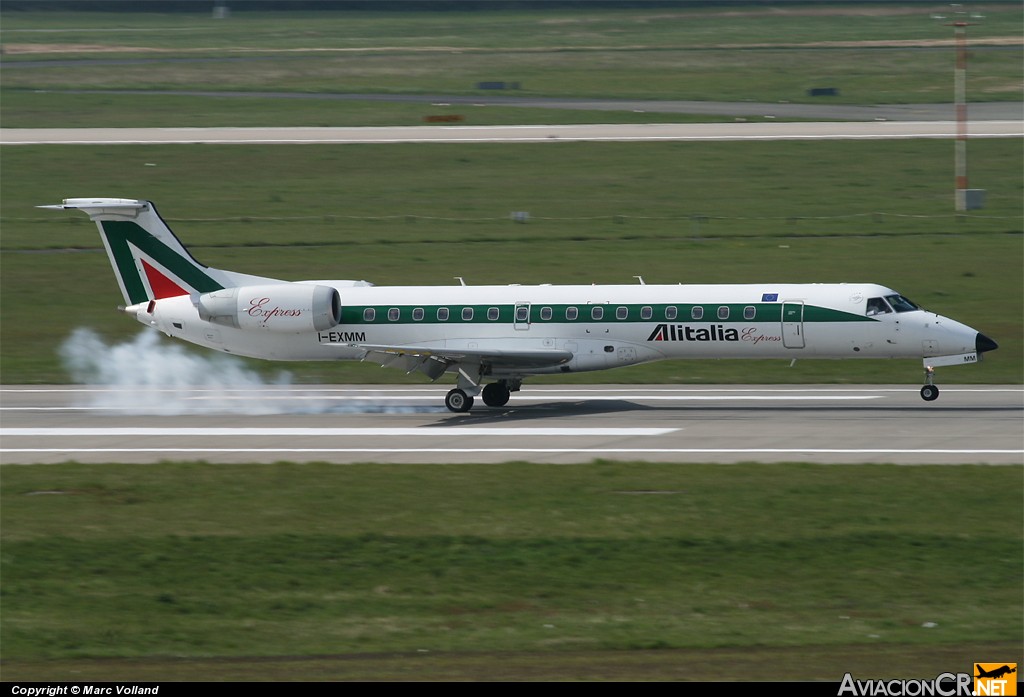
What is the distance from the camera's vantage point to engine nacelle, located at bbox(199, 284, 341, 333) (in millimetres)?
37281

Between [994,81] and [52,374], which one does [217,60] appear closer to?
[994,81]

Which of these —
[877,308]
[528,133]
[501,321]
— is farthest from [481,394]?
[528,133]

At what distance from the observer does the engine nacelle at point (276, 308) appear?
37.3 meters

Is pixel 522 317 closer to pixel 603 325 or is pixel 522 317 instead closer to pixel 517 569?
→ pixel 603 325

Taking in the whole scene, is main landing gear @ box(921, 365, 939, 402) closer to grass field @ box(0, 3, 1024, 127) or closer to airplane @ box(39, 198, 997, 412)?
airplane @ box(39, 198, 997, 412)

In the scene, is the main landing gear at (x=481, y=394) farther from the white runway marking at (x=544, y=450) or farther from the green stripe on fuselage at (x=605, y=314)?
the white runway marking at (x=544, y=450)

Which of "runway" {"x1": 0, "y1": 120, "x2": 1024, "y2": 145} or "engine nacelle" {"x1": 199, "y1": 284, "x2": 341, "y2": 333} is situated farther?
"runway" {"x1": 0, "y1": 120, "x2": 1024, "y2": 145}

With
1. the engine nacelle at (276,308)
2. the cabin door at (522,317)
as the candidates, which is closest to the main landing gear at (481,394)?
the cabin door at (522,317)

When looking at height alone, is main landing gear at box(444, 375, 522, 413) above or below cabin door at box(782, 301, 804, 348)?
below

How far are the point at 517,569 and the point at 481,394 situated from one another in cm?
1769

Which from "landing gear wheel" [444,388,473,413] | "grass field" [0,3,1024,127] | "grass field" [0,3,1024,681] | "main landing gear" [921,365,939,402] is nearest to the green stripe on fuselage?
"landing gear wheel" [444,388,473,413]

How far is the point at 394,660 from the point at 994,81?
90355 millimetres

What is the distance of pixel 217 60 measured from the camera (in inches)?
4847

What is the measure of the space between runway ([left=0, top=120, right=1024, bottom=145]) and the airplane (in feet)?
142
